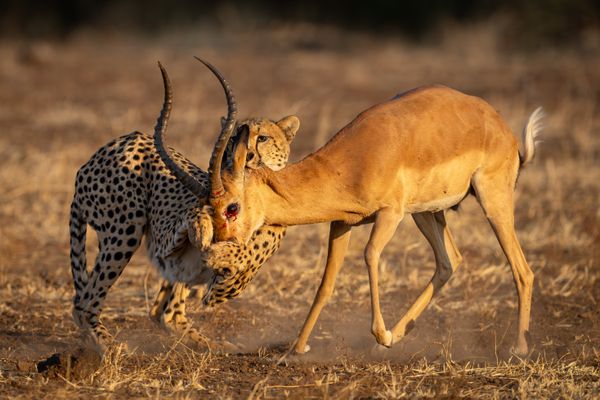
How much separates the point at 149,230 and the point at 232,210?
1.21 metres

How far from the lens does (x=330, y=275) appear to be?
6480 millimetres

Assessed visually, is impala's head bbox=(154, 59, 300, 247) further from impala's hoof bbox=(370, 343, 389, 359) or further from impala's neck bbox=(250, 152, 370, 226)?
impala's hoof bbox=(370, 343, 389, 359)

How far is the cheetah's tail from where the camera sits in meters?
6.79

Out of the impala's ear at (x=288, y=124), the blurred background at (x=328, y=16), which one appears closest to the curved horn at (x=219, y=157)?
the impala's ear at (x=288, y=124)

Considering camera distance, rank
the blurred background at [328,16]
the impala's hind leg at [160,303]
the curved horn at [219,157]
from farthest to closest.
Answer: the blurred background at [328,16]
the impala's hind leg at [160,303]
the curved horn at [219,157]

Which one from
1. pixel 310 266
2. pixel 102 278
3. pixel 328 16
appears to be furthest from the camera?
pixel 328 16

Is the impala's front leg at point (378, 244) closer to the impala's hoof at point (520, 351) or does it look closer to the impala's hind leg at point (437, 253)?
the impala's hind leg at point (437, 253)

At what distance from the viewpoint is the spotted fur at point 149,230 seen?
6145 millimetres

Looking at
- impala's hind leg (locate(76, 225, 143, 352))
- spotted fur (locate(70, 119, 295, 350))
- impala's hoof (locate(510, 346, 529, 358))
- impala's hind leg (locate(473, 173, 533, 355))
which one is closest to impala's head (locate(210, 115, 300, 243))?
spotted fur (locate(70, 119, 295, 350))

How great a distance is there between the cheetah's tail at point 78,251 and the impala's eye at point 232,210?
4.98 feet

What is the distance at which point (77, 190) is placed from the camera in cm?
696

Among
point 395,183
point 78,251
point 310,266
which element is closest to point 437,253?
point 395,183

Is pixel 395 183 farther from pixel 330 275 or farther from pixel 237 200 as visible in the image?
pixel 237 200

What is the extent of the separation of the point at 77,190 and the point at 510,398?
324 centimetres
